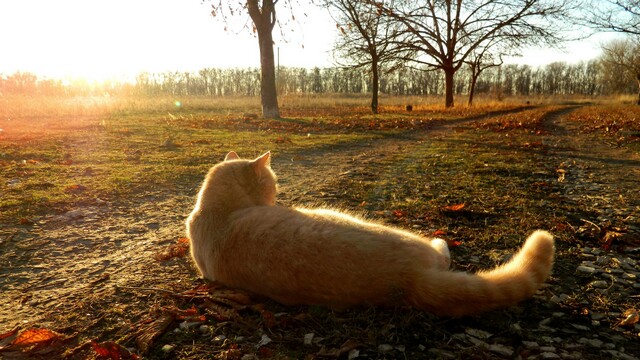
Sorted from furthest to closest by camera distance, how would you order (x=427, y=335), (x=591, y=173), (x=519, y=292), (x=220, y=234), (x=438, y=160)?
(x=438, y=160)
(x=591, y=173)
(x=220, y=234)
(x=519, y=292)
(x=427, y=335)

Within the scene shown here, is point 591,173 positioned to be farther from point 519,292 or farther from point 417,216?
point 519,292

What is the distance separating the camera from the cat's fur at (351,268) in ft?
6.41

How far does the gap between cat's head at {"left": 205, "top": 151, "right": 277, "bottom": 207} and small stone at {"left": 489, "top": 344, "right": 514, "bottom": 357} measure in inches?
77.5

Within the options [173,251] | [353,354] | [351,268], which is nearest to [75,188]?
[173,251]

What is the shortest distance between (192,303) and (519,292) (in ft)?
6.44

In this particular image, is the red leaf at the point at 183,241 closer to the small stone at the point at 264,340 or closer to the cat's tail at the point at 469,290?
the small stone at the point at 264,340

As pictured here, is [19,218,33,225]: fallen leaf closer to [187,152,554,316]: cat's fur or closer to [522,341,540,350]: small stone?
[187,152,554,316]: cat's fur

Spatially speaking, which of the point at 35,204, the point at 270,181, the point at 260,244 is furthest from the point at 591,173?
the point at 35,204

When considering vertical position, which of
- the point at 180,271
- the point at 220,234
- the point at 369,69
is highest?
the point at 369,69

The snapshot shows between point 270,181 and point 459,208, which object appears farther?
point 459,208

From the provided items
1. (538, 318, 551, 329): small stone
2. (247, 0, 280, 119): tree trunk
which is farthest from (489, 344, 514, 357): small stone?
(247, 0, 280, 119): tree trunk

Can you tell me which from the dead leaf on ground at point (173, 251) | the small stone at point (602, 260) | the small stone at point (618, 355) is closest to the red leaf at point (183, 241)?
the dead leaf on ground at point (173, 251)

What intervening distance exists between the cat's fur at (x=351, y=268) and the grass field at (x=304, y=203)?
0.35ft

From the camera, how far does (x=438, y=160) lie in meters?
6.98
